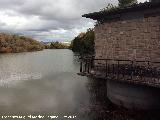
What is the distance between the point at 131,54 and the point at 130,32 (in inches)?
61.1

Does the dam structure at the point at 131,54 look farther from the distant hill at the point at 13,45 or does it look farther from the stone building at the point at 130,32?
the distant hill at the point at 13,45

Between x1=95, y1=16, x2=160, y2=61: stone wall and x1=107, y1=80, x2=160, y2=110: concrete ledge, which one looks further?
x1=107, y1=80, x2=160, y2=110: concrete ledge

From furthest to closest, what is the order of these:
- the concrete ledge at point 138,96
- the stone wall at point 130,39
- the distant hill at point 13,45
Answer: the distant hill at point 13,45 < the concrete ledge at point 138,96 < the stone wall at point 130,39

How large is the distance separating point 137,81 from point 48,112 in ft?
24.9

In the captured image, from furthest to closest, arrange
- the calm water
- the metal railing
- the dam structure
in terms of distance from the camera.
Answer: the calm water
the dam structure
the metal railing

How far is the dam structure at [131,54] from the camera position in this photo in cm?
1820

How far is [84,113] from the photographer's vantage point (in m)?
20.7

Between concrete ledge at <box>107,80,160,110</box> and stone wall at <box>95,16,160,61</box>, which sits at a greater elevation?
stone wall at <box>95,16,160,61</box>

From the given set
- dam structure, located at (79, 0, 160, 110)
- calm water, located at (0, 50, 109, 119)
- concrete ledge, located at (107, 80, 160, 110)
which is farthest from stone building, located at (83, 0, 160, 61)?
calm water, located at (0, 50, 109, 119)

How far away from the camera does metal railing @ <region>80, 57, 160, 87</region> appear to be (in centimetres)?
1780

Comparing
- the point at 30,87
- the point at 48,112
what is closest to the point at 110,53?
the point at 48,112

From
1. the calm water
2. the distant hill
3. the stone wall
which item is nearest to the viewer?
the stone wall

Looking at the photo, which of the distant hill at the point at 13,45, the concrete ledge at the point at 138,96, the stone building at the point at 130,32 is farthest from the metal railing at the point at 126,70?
the distant hill at the point at 13,45

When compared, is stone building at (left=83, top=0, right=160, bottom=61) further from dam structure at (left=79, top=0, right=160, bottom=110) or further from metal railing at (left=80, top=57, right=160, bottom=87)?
metal railing at (left=80, top=57, right=160, bottom=87)
